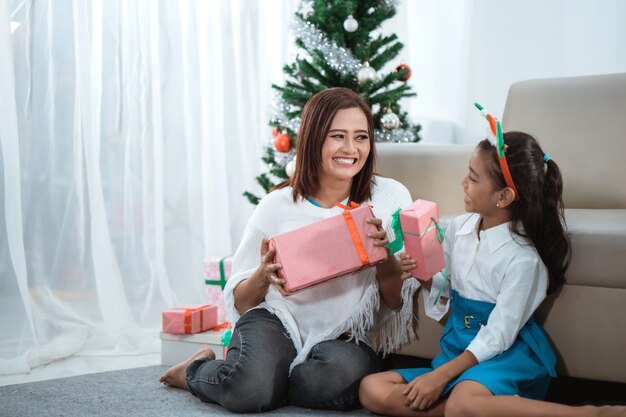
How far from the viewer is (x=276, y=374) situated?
1.42 meters

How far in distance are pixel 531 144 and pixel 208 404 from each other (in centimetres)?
84

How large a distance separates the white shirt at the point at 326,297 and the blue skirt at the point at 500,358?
0.13 m

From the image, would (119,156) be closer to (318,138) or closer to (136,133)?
(136,133)

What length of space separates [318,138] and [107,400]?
72 cm

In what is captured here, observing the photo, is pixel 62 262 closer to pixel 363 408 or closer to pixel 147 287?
pixel 147 287

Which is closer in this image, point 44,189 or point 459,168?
point 459,168

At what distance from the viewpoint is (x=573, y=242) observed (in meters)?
1.35

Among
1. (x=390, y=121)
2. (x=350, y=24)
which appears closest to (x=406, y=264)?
(x=390, y=121)

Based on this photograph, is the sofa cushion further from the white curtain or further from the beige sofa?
the white curtain

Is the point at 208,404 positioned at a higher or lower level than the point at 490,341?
lower

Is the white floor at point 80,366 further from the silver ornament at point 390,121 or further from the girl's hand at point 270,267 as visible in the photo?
the silver ornament at point 390,121

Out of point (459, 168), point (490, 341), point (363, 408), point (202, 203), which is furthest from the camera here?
point (202, 203)

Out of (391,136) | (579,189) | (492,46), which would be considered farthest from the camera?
(492,46)

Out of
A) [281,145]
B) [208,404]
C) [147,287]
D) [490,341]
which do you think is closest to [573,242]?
[490,341]
